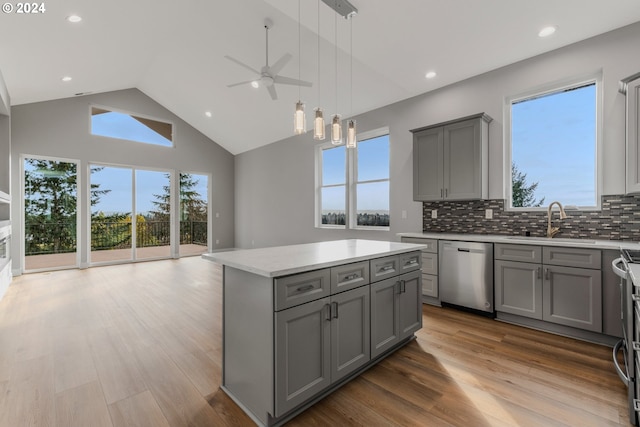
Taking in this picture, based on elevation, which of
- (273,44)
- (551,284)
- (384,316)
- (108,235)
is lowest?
(384,316)

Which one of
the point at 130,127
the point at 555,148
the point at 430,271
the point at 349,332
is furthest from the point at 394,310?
the point at 130,127

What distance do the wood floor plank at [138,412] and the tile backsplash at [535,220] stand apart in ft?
12.1

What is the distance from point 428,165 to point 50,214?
699 cm

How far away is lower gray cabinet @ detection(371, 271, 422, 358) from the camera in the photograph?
2.16 metres

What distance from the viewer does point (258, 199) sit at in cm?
774

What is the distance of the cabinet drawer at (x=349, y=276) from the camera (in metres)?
1.84

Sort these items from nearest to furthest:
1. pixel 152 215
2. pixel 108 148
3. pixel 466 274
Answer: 1. pixel 466 274
2. pixel 108 148
3. pixel 152 215

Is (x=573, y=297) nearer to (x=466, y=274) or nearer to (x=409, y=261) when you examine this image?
(x=466, y=274)

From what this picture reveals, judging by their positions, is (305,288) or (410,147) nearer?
(305,288)

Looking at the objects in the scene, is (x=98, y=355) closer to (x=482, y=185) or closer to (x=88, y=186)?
(x=482, y=185)

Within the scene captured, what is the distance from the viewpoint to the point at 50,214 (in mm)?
5820

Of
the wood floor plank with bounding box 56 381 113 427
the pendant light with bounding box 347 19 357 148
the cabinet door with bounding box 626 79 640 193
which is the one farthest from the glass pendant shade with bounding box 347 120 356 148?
the wood floor plank with bounding box 56 381 113 427

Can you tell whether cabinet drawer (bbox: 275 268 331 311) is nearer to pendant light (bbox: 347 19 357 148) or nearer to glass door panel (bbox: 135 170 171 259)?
pendant light (bbox: 347 19 357 148)

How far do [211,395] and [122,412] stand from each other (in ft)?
1.58
